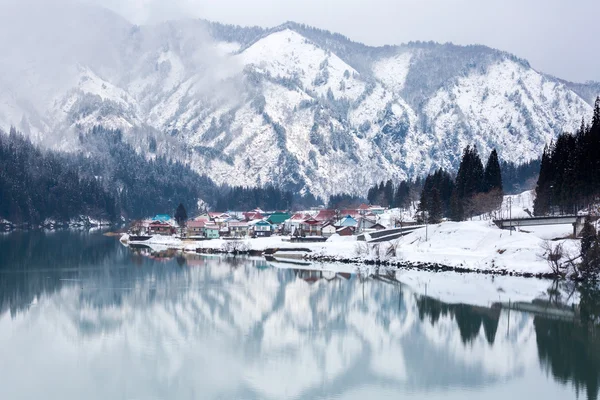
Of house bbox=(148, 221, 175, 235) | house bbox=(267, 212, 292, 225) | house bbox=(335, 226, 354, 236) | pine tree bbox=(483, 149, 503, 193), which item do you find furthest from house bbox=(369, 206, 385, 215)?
pine tree bbox=(483, 149, 503, 193)

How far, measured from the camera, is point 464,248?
65.5 meters

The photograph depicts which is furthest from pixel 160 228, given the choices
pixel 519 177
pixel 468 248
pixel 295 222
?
pixel 519 177

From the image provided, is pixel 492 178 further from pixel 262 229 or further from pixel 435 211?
pixel 262 229

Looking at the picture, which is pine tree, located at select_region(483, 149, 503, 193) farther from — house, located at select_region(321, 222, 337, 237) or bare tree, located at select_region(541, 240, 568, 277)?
bare tree, located at select_region(541, 240, 568, 277)

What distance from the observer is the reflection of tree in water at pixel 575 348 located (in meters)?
30.5

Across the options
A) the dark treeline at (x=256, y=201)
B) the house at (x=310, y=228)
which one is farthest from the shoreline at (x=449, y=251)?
the dark treeline at (x=256, y=201)

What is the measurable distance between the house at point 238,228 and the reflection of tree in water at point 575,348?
6978 cm

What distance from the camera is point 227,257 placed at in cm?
7850

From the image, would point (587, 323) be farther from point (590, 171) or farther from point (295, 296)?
point (590, 171)

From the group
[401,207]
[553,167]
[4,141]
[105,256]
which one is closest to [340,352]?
[553,167]

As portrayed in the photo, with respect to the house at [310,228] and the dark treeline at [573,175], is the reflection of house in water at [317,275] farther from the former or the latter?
the house at [310,228]

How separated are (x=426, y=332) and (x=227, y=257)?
42262 millimetres

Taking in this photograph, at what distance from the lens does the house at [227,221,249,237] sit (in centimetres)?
11028

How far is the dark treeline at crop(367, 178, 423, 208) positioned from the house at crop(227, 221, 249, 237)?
25854 mm
